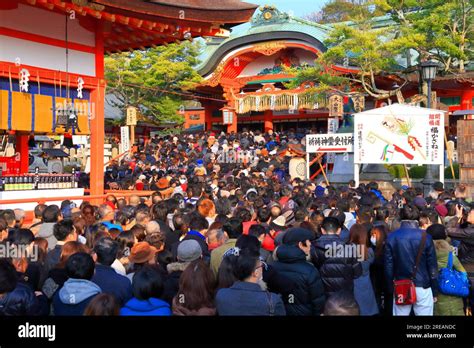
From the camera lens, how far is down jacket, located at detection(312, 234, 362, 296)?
4602 mm

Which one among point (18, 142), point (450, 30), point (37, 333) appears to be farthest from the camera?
point (450, 30)

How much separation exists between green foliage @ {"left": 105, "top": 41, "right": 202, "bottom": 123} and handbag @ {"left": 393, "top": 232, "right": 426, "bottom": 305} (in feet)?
83.9

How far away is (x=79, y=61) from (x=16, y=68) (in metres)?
1.67

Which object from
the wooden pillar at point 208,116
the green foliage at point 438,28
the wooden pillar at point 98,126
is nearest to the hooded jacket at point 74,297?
the wooden pillar at point 98,126

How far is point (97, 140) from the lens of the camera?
11.9 meters

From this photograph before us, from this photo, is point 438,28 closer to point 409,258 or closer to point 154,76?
point 409,258

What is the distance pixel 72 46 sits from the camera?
11.4 m

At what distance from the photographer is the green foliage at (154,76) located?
30203 millimetres

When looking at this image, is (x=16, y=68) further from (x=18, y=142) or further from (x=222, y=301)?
(x=222, y=301)

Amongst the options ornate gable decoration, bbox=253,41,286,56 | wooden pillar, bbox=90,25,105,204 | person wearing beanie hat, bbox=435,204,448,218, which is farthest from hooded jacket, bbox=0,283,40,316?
ornate gable decoration, bbox=253,41,286,56

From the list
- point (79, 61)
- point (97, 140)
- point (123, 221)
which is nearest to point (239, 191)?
point (123, 221)

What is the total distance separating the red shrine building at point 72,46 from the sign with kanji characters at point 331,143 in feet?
16.7

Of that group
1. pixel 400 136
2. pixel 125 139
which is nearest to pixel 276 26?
pixel 125 139

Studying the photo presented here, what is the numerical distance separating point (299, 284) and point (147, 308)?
1289 mm
